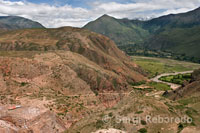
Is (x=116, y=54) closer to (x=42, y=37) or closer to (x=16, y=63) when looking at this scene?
(x=42, y=37)

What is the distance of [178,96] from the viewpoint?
55.7 m

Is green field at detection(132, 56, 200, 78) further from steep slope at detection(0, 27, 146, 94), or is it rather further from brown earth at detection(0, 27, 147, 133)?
brown earth at detection(0, 27, 147, 133)

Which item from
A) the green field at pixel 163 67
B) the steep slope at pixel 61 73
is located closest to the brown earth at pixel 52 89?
the steep slope at pixel 61 73

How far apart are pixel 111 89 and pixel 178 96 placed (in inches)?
892

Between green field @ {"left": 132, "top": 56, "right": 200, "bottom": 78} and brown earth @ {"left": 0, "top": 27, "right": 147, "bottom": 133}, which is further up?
brown earth @ {"left": 0, "top": 27, "right": 147, "bottom": 133}

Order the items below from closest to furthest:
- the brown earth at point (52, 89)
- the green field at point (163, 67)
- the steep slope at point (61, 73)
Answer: the brown earth at point (52, 89), the steep slope at point (61, 73), the green field at point (163, 67)

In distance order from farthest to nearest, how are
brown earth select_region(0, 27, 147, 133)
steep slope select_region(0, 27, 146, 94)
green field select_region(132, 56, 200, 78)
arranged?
green field select_region(132, 56, 200, 78) < steep slope select_region(0, 27, 146, 94) < brown earth select_region(0, 27, 147, 133)

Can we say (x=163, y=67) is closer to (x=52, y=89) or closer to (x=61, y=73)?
(x=61, y=73)

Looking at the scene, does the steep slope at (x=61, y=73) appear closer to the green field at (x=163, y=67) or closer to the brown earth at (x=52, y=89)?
the brown earth at (x=52, y=89)

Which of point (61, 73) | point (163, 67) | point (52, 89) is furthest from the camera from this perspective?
point (163, 67)

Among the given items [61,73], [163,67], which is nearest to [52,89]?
[61,73]

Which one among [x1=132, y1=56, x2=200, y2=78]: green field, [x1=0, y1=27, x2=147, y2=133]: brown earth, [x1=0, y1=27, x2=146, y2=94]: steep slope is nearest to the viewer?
[x1=0, y1=27, x2=147, y2=133]: brown earth

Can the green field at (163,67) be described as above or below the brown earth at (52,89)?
below

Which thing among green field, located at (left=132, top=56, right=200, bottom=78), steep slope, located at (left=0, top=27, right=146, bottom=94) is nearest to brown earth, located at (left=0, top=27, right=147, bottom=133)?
steep slope, located at (left=0, top=27, right=146, bottom=94)
